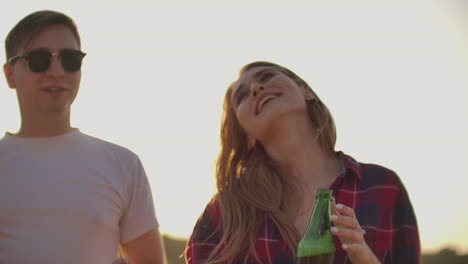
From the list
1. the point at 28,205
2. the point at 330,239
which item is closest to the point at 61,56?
the point at 28,205

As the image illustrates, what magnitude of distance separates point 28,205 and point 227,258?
1.12 metres

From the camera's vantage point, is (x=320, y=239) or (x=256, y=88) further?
(x=256, y=88)

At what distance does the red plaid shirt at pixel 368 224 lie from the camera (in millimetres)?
4492

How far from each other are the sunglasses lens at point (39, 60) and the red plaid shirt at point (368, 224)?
4.08ft

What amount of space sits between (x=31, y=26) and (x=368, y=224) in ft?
7.28

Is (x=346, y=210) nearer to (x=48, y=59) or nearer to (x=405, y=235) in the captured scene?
(x=405, y=235)

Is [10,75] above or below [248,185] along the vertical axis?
above

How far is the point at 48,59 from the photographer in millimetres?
4832

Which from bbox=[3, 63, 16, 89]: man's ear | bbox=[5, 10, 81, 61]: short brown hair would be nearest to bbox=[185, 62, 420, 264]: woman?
bbox=[5, 10, 81, 61]: short brown hair

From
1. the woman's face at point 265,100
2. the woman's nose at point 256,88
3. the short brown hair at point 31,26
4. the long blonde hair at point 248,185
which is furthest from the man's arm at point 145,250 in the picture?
the short brown hair at point 31,26

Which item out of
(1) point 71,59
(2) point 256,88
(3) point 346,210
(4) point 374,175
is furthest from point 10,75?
(3) point 346,210

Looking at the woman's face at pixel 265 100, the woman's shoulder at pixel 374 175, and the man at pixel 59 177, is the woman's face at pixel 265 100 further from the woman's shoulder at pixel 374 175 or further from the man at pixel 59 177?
the man at pixel 59 177

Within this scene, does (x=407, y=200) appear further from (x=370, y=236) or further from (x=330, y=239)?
(x=330, y=239)

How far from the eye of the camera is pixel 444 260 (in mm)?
12375
